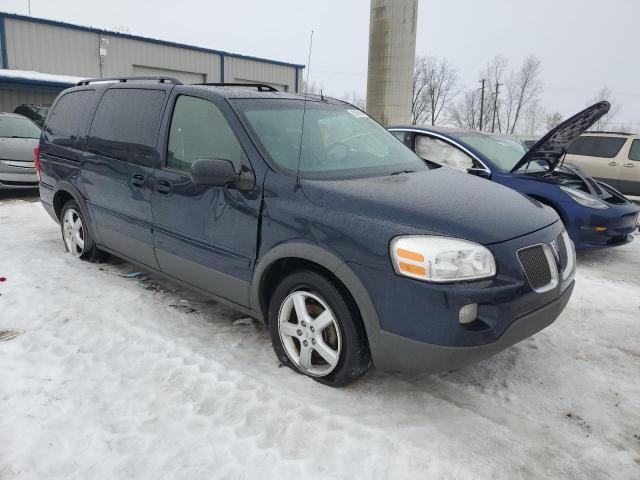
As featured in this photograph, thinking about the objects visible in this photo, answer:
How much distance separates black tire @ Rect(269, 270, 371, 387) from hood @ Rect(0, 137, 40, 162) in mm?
7938

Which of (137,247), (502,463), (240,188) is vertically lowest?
(502,463)

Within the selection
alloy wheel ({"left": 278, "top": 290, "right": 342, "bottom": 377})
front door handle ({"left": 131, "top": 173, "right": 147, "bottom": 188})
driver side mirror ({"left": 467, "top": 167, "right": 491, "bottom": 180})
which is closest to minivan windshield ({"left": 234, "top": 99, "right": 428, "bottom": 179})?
alloy wheel ({"left": 278, "top": 290, "right": 342, "bottom": 377})

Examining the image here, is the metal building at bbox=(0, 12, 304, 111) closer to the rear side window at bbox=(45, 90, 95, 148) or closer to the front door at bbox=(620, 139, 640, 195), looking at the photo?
the rear side window at bbox=(45, 90, 95, 148)

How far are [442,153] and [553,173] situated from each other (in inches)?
57.4

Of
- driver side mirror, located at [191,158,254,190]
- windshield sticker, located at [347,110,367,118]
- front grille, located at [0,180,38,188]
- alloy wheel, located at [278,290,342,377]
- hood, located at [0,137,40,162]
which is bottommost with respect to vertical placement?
alloy wheel, located at [278,290,342,377]

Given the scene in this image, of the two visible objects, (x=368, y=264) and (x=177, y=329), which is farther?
(x=177, y=329)

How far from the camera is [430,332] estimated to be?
8.04 feet

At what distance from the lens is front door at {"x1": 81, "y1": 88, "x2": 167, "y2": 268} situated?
395 cm

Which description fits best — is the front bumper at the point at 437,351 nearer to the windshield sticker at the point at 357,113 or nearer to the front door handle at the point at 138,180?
the windshield sticker at the point at 357,113

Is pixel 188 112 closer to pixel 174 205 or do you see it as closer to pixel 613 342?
pixel 174 205

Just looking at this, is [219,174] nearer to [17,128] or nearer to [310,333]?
[310,333]

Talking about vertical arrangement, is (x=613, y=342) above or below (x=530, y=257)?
below

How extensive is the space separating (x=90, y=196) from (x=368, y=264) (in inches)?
127

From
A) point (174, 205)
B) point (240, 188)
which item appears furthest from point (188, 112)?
point (240, 188)
